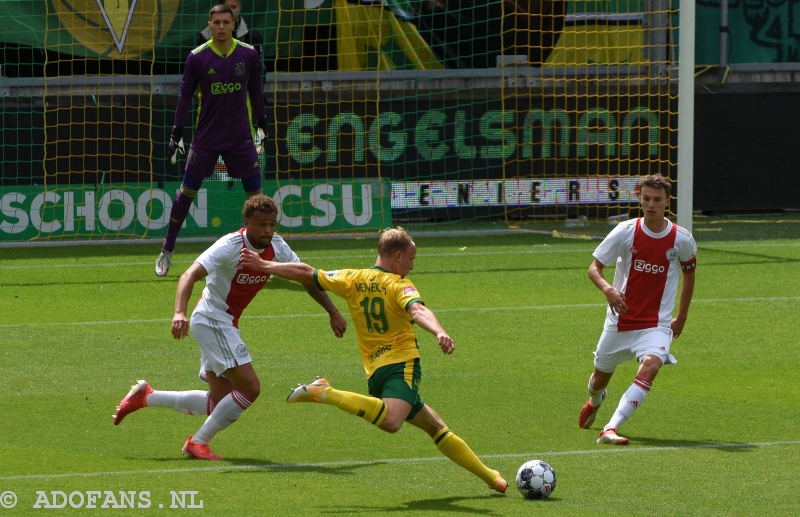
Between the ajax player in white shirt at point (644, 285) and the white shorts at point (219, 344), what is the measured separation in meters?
2.12

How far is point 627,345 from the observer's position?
7539 millimetres

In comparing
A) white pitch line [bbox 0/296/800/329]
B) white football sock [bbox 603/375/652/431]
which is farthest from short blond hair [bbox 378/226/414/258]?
white pitch line [bbox 0/296/800/329]

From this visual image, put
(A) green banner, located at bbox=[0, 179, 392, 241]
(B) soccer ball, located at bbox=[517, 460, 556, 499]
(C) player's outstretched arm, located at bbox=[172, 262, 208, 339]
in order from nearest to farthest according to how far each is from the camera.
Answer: (B) soccer ball, located at bbox=[517, 460, 556, 499]
(C) player's outstretched arm, located at bbox=[172, 262, 208, 339]
(A) green banner, located at bbox=[0, 179, 392, 241]

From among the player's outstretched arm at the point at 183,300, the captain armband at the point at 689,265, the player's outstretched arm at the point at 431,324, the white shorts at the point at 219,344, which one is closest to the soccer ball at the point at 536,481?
the player's outstretched arm at the point at 431,324

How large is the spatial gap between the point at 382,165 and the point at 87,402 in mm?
10103

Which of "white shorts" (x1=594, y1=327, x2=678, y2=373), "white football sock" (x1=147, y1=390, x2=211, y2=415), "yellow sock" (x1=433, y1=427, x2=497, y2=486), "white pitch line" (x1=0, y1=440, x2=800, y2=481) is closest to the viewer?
"yellow sock" (x1=433, y1=427, x2=497, y2=486)

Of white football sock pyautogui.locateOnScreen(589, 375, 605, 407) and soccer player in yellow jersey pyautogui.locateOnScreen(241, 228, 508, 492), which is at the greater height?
soccer player in yellow jersey pyautogui.locateOnScreen(241, 228, 508, 492)

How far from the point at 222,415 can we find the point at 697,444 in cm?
264

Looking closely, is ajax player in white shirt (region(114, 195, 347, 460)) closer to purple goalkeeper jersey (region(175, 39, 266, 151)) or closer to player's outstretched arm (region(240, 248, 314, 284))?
player's outstretched arm (region(240, 248, 314, 284))

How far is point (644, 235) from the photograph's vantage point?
25.1 ft

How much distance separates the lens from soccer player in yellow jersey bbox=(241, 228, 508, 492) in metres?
5.94

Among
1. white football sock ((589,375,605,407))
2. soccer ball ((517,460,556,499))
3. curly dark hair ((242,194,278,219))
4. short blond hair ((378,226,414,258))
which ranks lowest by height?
soccer ball ((517,460,556,499))

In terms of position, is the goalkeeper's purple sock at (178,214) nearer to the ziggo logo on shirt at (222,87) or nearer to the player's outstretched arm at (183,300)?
the ziggo logo on shirt at (222,87)

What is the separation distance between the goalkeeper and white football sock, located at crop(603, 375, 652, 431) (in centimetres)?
594
